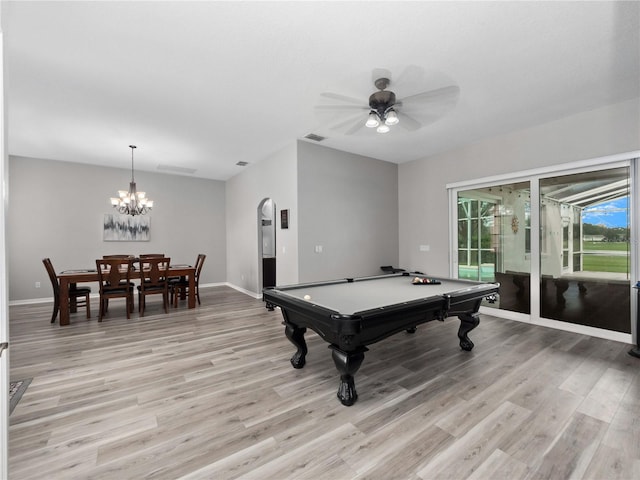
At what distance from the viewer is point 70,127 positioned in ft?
13.5

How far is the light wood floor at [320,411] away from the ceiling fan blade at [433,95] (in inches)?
104

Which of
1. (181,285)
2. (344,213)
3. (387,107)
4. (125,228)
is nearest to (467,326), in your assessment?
(387,107)

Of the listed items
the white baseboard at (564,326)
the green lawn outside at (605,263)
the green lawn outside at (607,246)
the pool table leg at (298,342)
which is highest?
the green lawn outside at (607,246)

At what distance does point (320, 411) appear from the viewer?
205 cm

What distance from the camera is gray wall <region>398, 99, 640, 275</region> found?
3422 millimetres

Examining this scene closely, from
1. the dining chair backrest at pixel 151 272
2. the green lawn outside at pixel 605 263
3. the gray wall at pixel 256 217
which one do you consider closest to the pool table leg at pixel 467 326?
the green lawn outside at pixel 605 263

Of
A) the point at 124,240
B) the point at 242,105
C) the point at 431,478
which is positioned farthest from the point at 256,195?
the point at 431,478

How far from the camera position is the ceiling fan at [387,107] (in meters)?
2.76

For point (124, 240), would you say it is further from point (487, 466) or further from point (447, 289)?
point (487, 466)

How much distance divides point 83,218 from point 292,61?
6112 mm

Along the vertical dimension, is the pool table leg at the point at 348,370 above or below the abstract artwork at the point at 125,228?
below

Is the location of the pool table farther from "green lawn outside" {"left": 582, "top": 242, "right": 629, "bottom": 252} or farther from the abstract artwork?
the abstract artwork

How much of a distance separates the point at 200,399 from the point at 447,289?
2480 millimetres

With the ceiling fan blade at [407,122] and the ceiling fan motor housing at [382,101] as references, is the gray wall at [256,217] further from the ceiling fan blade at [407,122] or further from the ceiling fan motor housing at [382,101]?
the ceiling fan motor housing at [382,101]
